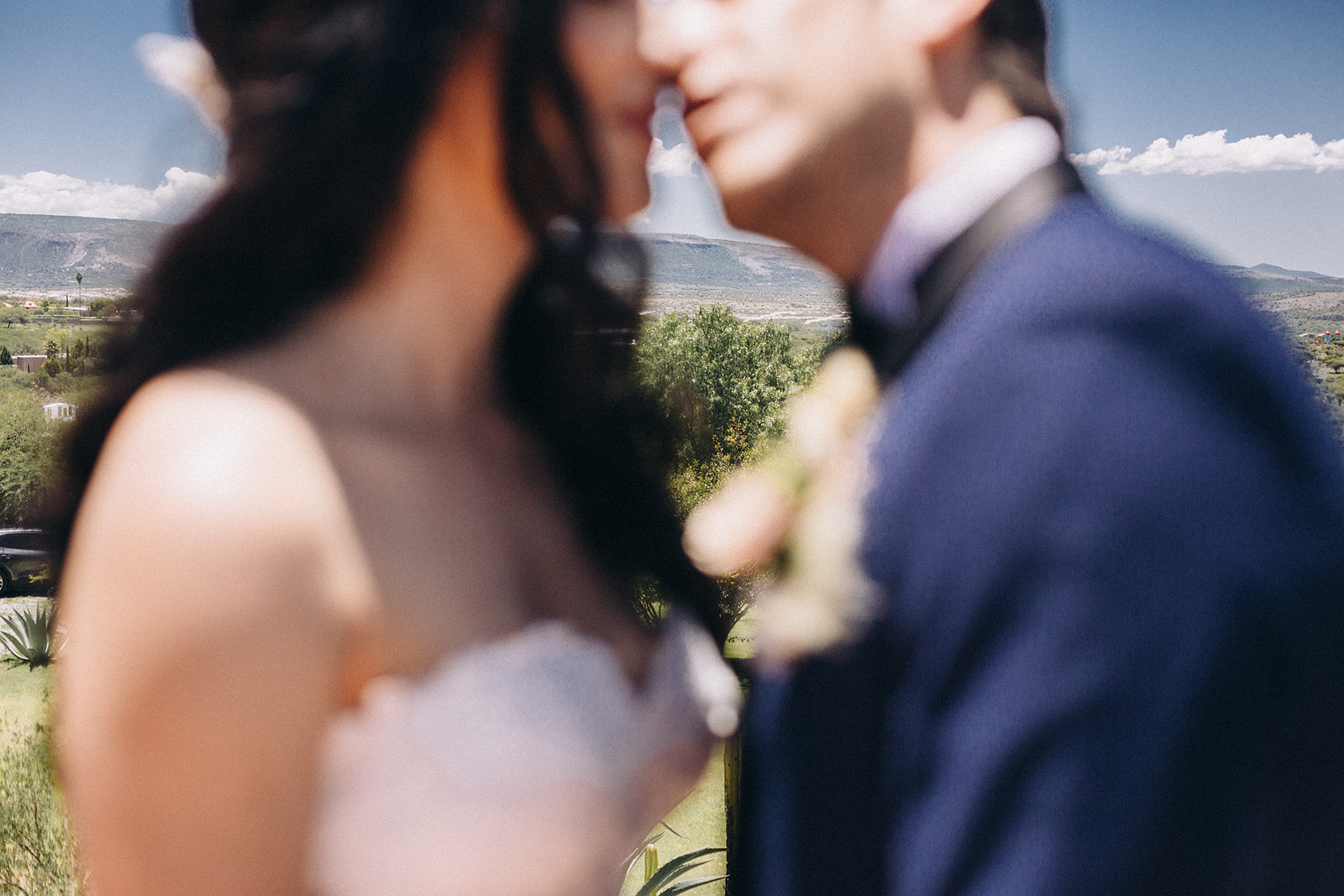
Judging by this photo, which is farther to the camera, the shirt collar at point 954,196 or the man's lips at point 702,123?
the man's lips at point 702,123

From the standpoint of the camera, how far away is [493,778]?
4.77 ft

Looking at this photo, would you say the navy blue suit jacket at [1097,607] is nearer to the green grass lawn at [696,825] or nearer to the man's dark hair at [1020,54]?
the man's dark hair at [1020,54]

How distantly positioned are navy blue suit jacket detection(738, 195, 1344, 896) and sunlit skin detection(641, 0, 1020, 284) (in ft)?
1.09

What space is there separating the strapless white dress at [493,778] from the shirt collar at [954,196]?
2.75 ft

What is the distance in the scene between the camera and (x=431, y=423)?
68.0 inches

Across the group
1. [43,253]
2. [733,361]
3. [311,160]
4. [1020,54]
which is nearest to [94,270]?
[43,253]

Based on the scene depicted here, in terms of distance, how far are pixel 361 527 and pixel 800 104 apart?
0.96 metres

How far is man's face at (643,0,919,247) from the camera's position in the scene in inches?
55.3

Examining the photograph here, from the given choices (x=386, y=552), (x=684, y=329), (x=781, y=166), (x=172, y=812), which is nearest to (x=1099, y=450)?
(x=781, y=166)

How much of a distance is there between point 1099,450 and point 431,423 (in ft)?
3.90

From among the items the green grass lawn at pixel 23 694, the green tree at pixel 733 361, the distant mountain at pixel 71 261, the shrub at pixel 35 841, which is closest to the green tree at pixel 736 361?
the green tree at pixel 733 361

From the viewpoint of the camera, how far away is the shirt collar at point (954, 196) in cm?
128

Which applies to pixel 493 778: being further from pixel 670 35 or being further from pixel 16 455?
pixel 16 455

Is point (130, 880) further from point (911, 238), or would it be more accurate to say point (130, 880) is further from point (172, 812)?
point (911, 238)
